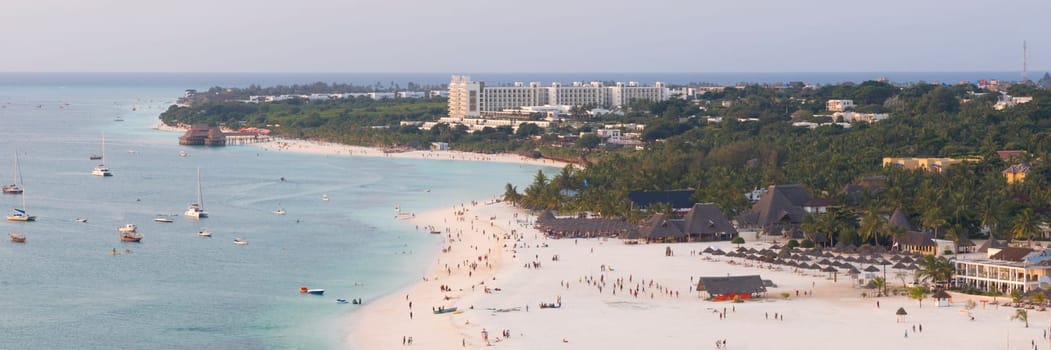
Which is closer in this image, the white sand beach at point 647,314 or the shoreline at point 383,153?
the white sand beach at point 647,314

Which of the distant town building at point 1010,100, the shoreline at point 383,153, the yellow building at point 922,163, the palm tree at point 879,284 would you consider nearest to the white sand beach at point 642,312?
the palm tree at point 879,284

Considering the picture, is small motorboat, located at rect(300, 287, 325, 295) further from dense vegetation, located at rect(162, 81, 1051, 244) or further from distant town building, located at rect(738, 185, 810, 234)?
distant town building, located at rect(738, 185, 810, 234)

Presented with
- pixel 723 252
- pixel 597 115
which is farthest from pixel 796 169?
pixel 597 115

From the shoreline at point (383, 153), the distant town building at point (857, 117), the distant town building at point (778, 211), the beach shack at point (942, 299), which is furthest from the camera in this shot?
the shoreline at point (383, 153)

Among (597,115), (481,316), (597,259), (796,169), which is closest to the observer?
(481,316)

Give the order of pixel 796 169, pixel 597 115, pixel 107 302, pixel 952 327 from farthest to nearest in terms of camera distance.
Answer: pixel 597 115
pixel 796 169
pixel 107 302
pixel 952 327

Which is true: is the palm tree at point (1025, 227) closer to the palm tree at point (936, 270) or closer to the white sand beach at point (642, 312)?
the white sand beach at point (642, 312)

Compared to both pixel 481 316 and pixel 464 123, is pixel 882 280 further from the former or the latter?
pixel 464 123

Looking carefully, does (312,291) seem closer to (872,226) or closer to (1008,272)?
(872,226)
